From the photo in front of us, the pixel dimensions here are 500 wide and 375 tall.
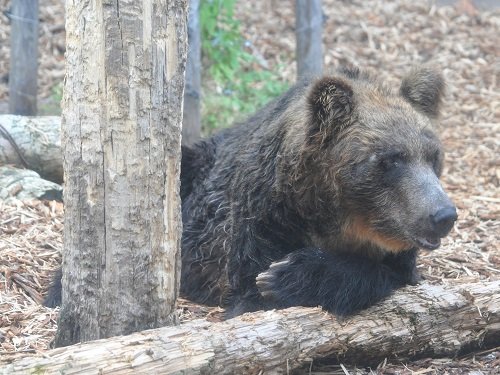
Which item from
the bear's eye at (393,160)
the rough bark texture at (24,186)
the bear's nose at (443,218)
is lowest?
the rough bark texture at (24,186)

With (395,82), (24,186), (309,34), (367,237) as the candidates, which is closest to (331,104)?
(367,237)

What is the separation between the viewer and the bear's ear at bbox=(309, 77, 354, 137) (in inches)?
203

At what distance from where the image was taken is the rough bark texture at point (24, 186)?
7540 millimetres

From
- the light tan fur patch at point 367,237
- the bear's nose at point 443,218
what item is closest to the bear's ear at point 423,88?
the light tan fur patch at point 367,237

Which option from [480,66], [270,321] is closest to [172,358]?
[270,321]

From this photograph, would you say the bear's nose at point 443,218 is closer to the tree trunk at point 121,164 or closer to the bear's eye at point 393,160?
the bear's eye at point 393,160

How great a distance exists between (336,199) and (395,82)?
7015 millimetres

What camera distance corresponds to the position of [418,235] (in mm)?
5020

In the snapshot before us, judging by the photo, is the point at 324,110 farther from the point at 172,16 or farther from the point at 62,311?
the point at 62,311

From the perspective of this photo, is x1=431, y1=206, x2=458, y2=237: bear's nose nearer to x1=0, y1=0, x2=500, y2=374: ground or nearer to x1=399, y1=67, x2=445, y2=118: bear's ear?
x1=0, y1=0, x2=500, y2=374: ground

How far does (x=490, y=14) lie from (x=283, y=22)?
11.4ft

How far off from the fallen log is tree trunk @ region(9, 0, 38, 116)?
17.8 ft

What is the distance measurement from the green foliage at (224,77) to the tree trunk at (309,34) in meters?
0.76

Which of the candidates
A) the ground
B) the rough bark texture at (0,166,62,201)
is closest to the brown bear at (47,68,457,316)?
the ground
